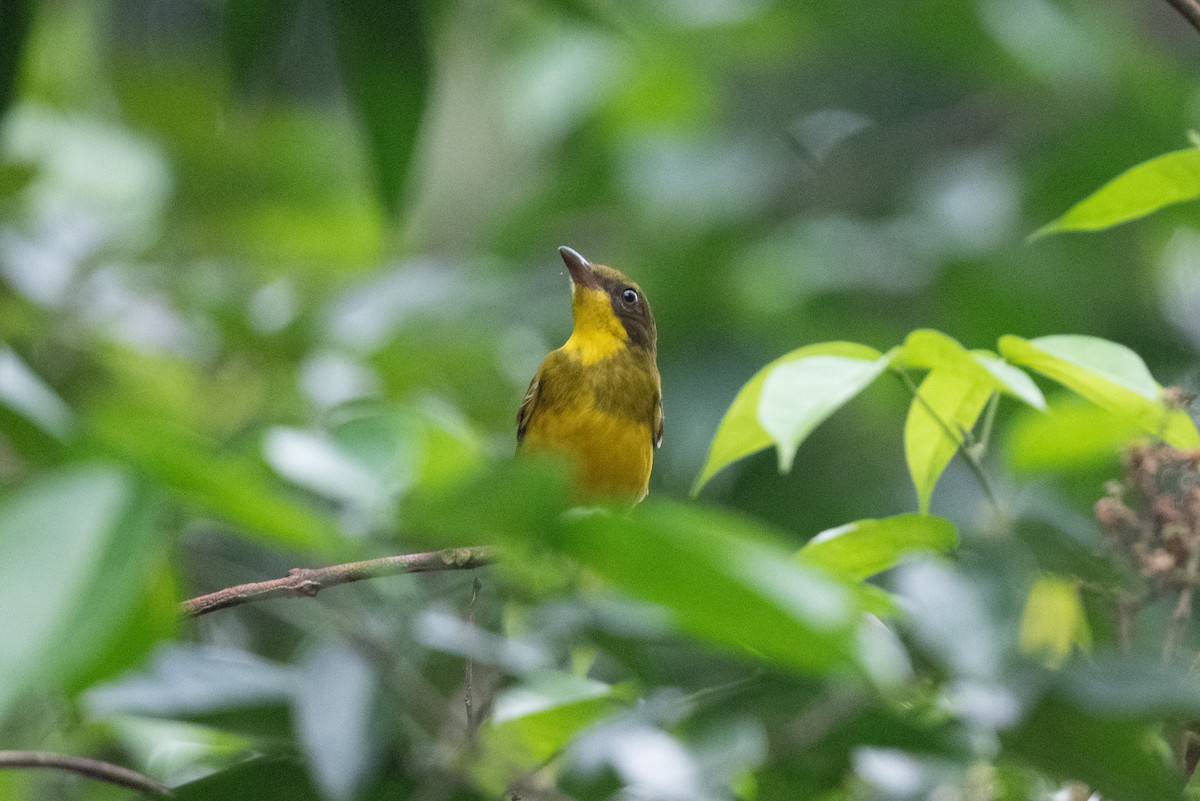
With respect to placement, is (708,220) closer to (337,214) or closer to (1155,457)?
(337,214)

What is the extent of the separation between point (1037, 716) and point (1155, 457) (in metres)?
0.58

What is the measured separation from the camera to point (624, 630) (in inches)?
77.8

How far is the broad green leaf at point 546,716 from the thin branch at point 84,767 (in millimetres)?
472

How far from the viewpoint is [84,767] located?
6.21 ft

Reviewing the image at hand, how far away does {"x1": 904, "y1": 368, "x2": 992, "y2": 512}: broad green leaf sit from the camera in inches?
80.6

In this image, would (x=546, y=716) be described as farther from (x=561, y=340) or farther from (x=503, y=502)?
(x=561, y=340)

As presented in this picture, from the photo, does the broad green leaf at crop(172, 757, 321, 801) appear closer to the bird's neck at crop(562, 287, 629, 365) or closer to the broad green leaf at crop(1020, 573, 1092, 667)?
the broad green leaf at crop(1020, 573, 1092, 667)

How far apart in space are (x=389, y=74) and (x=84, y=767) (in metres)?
1.18

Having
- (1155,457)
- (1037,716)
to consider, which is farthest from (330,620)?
(1155,457)

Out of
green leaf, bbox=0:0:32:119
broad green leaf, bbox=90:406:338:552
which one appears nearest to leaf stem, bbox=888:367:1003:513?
broad green leaf, bbox=90:406:338:552

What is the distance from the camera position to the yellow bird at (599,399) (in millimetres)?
4340

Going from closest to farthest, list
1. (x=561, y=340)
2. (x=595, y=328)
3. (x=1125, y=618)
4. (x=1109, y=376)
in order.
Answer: (x=1109, y=376)
(x=1125, y=618)
(x=595, y=328)
(x=561, y=340)

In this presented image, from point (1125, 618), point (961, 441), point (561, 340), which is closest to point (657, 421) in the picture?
point (561, 340)

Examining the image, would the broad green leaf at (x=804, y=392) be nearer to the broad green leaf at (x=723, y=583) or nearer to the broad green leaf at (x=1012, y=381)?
the broad green leaf at (x=1012, y=381)
